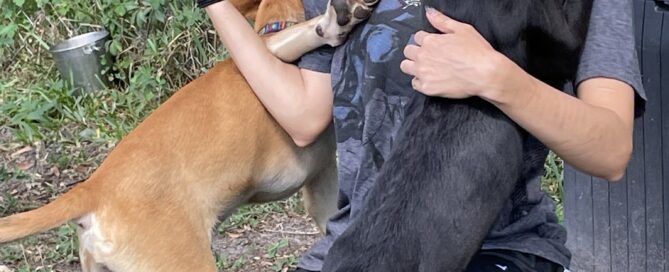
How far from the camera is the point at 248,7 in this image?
147 inches

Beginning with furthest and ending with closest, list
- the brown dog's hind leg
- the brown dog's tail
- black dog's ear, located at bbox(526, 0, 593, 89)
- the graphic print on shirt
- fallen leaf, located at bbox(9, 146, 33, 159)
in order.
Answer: fallen leaf, located at bbox(9, 146, 33, 159)
the brown dog's hind leg
the brown dog's tail
the graphic print on shirt
black dog's ear, located at bbox(526, 0, 593, 89)

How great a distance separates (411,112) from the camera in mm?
2389

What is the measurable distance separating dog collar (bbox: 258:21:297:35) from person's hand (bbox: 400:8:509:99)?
1.22m

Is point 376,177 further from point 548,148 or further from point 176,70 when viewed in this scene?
point 176,70

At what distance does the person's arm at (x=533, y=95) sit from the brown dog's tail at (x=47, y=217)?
125 cm

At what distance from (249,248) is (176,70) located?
1.82 meters

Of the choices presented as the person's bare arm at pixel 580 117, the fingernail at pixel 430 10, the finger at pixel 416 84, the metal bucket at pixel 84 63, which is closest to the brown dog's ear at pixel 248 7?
the fingernail at pixel 430 10

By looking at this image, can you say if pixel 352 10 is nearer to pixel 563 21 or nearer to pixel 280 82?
pixel 280 82

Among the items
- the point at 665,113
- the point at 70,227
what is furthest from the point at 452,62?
the point at 70,227

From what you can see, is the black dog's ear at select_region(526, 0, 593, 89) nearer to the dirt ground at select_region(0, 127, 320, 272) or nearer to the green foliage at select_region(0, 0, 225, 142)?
the dirt ground at select_region(0, 127, 320, 272)

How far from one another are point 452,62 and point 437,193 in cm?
25

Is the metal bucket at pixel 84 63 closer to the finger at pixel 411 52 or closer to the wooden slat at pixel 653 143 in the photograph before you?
the wooden slat at pixel 653 143

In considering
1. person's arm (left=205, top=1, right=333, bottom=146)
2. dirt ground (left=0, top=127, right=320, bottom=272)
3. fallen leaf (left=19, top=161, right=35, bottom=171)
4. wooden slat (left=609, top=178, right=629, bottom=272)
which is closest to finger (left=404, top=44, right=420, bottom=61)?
person's arm (left=205, top=1, right=333, bottom=146)

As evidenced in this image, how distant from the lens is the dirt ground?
469 cm
